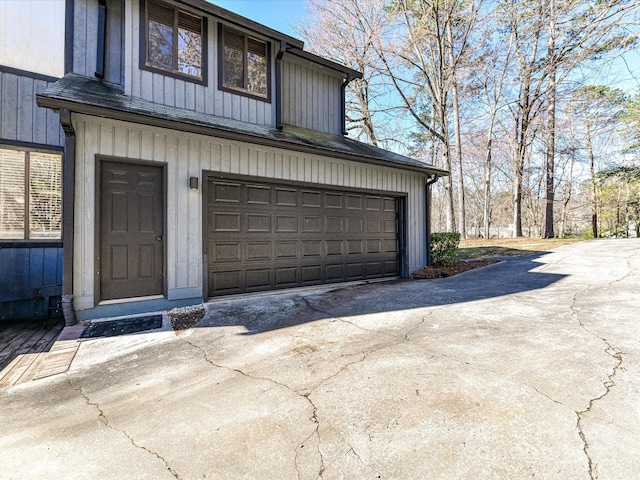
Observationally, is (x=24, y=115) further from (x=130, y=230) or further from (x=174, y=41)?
(x=130, y=230)

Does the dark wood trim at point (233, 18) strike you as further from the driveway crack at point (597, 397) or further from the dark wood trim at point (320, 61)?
the driveway crack at point (597, 397)

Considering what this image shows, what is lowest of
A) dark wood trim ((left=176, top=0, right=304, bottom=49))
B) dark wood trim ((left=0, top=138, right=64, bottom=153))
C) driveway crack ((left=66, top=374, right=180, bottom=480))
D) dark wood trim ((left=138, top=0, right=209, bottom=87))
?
driveway crack ((left=66, top=374, right=180, bottom=480))

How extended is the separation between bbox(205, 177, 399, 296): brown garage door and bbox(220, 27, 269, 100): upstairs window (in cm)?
218

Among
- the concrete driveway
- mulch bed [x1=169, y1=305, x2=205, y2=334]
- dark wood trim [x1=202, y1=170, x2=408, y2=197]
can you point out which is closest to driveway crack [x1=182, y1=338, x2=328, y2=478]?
the concrete driveway

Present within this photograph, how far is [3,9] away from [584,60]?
15.8 metres

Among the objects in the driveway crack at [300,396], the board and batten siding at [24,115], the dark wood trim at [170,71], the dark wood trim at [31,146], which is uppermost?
the dark wood trim at [170,71]

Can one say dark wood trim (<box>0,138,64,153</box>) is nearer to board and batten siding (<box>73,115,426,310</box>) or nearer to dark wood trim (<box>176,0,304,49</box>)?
board and batten siding (<box>73,115,426,310</box>)

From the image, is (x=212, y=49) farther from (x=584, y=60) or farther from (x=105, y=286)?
(x=584, y=60)

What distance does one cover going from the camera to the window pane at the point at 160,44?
5281mm

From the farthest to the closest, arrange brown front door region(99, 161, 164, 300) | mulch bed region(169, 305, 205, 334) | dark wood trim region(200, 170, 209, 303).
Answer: dark wood trim region(200, 170, 209, 303) < brown front door region(99, 161, 164, 300) < mulch bed region(169, 305, 205, 334)

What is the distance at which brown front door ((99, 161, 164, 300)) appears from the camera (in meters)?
4.29

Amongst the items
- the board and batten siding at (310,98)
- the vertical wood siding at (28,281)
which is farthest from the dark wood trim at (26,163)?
the board and batten siding at (310,98)

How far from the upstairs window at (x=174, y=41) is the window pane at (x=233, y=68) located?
1.47 feet

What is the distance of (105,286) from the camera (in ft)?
14.0
